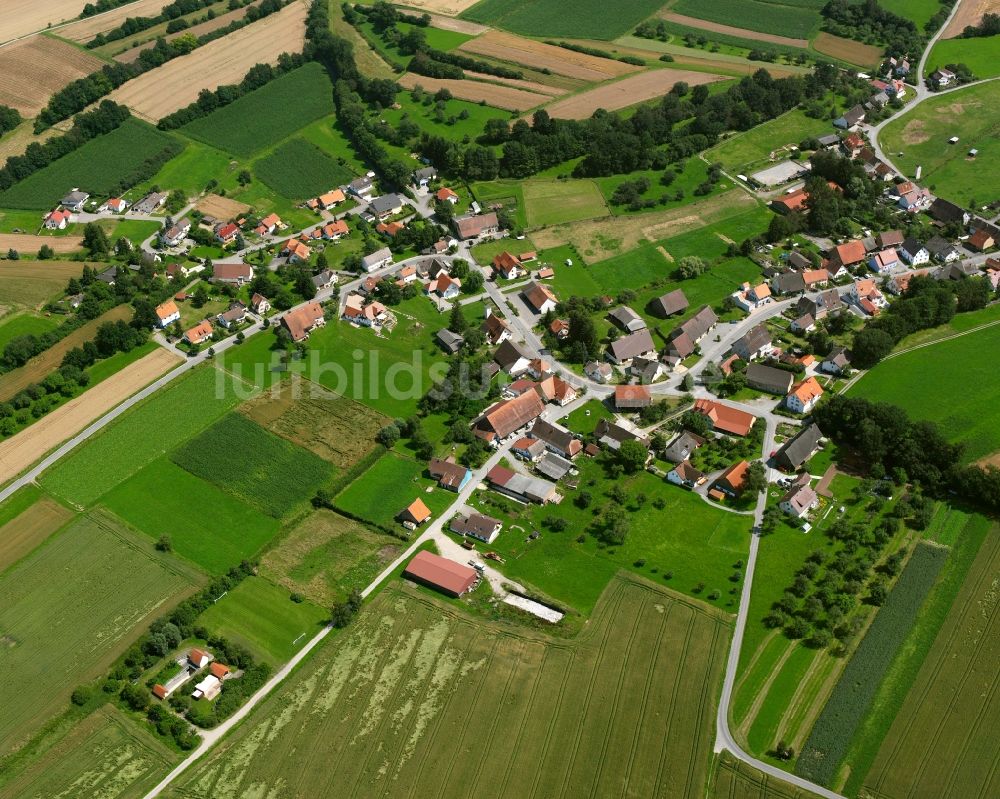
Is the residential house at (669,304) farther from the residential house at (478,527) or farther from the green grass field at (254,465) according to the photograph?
the green grass field at (254,465)

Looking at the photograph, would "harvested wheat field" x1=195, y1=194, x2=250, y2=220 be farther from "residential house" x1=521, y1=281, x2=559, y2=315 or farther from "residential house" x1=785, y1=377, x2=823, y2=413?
"residential house" x1=785, y1=377, x2=823, y2=413

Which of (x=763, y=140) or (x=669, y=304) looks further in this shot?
(x=763, y=140)

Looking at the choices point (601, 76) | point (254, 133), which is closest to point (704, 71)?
point (601, 76)

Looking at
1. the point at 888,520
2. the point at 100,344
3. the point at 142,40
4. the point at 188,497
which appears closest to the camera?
the point at 888,520

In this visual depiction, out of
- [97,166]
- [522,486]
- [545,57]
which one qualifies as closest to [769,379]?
[522,486]

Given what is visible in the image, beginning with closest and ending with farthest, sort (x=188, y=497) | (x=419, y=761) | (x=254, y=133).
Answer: (x=419, y=761), (x=188, y=497), (x=254, y=133)

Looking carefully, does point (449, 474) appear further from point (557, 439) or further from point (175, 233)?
point (175, 233)

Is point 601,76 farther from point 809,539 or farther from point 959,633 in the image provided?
point 959,633

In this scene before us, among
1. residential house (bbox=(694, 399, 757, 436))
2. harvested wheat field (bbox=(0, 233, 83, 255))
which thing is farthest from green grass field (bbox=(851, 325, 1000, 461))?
harvested wheat field (bbox=(0, 233, 83, 255))
